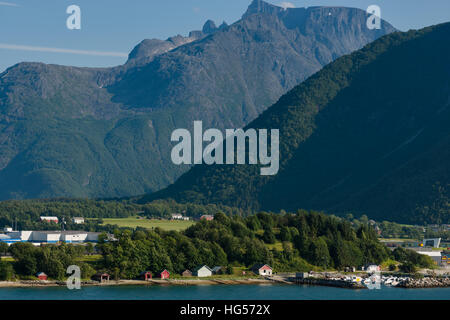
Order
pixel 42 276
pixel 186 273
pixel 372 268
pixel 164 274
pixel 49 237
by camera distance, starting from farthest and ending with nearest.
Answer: pixel 49 237
pixel 372 268
pixel 186 273
pixel 164 274
pixel 42 276

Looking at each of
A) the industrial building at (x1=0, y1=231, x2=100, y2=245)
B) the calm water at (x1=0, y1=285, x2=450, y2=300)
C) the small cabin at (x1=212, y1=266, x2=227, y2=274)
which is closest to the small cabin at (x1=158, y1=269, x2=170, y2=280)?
the calm water at (x1=0, y1=285, x2=450, y2=300)

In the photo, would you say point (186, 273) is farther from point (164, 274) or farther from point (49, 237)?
point (49, 237)

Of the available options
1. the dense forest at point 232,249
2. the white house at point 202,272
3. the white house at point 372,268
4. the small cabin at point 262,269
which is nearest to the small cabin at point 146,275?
the dense forest at point 232,249

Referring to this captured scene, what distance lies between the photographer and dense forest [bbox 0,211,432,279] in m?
112

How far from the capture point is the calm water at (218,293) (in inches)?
3745

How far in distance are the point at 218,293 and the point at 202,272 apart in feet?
54.8

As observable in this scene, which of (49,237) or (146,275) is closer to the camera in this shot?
(146,275)

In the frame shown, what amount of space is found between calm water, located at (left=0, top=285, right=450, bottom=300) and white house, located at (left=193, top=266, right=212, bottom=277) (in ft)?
25.3

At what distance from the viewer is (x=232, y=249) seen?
12419cm

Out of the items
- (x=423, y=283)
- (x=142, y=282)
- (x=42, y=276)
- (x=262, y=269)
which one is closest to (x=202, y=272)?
(x=262, y=269)

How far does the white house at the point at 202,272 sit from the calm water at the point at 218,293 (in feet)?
25.3

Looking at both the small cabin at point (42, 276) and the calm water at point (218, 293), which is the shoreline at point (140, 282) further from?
the calm water at point (218, 293)
